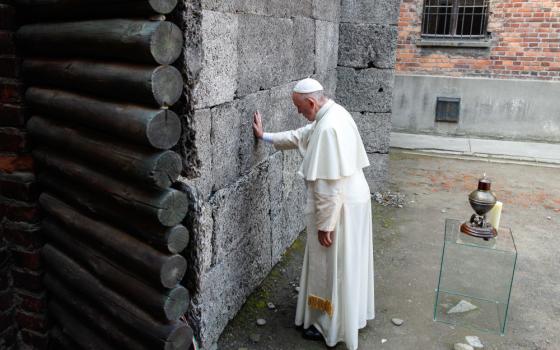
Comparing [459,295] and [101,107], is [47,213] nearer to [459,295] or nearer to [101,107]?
[101,107]

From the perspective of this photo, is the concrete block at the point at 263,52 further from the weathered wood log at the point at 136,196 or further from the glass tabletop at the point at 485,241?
the glass tabletop at the point at 485,241

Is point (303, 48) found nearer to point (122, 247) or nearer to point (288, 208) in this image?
point (288, 208)

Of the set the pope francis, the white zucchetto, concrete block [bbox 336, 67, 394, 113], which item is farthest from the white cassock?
concrete block [bbox 336, 67, 394, 113]

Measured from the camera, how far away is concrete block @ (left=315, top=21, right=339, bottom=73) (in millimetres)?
5562

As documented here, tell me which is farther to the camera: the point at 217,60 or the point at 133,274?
the point at 217,60

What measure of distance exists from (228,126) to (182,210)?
1.09m

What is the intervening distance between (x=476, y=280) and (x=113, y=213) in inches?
134

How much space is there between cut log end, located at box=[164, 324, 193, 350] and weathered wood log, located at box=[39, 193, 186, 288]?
0.28 meters

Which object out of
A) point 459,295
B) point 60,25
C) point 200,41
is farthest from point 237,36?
point 459,295

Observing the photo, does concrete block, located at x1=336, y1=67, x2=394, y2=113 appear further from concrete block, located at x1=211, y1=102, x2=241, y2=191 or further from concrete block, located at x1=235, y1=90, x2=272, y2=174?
concrete block, located at x1=211, y1=102, x2=241, y2=191

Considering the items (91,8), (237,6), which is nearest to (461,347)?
(237,6)

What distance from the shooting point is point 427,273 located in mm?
4812

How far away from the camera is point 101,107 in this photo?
249 centimetres

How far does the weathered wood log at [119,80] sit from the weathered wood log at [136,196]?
44cm
